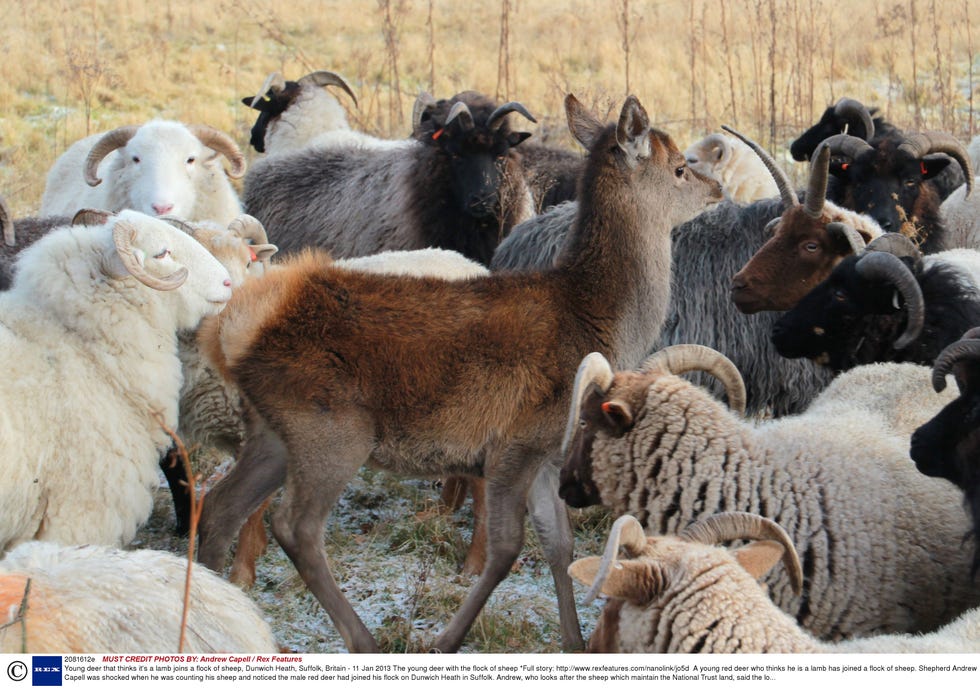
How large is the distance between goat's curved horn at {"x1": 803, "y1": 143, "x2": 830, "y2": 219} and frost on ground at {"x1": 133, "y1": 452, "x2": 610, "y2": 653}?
1.88m

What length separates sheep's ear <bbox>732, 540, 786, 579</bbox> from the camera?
356 cm

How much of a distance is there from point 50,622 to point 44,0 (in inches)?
898

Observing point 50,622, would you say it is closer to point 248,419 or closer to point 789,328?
point 248,419

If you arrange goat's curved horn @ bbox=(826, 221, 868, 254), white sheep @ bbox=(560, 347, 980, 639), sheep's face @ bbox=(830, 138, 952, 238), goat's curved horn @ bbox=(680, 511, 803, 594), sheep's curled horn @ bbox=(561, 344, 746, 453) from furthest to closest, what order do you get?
sheep's face @ bbox=(830, 138, 952, 238) < goat's curved horn @ bbox=(826, 221, 868, 254) < sheep's curled horn @ bbox=(561, 344, 746, 453) < white sheep @ bbox=(560, 347, 980, 639) < goat's curved horn @ bbox=(680, 511, 803, 594)

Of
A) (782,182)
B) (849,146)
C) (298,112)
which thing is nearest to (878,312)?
(782,182)

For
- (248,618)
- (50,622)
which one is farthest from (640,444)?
(50,622)

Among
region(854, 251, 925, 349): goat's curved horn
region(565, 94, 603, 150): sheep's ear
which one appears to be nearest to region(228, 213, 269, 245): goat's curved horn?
region(565, 94, 603, 150): sheep's ear

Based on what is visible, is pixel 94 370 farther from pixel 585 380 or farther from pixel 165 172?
pixel 165 172

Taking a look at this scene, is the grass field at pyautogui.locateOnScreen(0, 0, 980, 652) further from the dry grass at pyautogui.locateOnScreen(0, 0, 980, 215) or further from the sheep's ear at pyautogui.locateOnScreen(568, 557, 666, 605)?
the sheep's ear at pyautogui.locateOnScreen(568, 557, 666, 605)

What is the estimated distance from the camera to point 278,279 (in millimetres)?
4715

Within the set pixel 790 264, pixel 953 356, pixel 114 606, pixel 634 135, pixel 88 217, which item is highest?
pixel 634 135

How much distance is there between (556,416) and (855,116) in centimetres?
486

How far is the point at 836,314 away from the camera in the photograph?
18.6 ft
